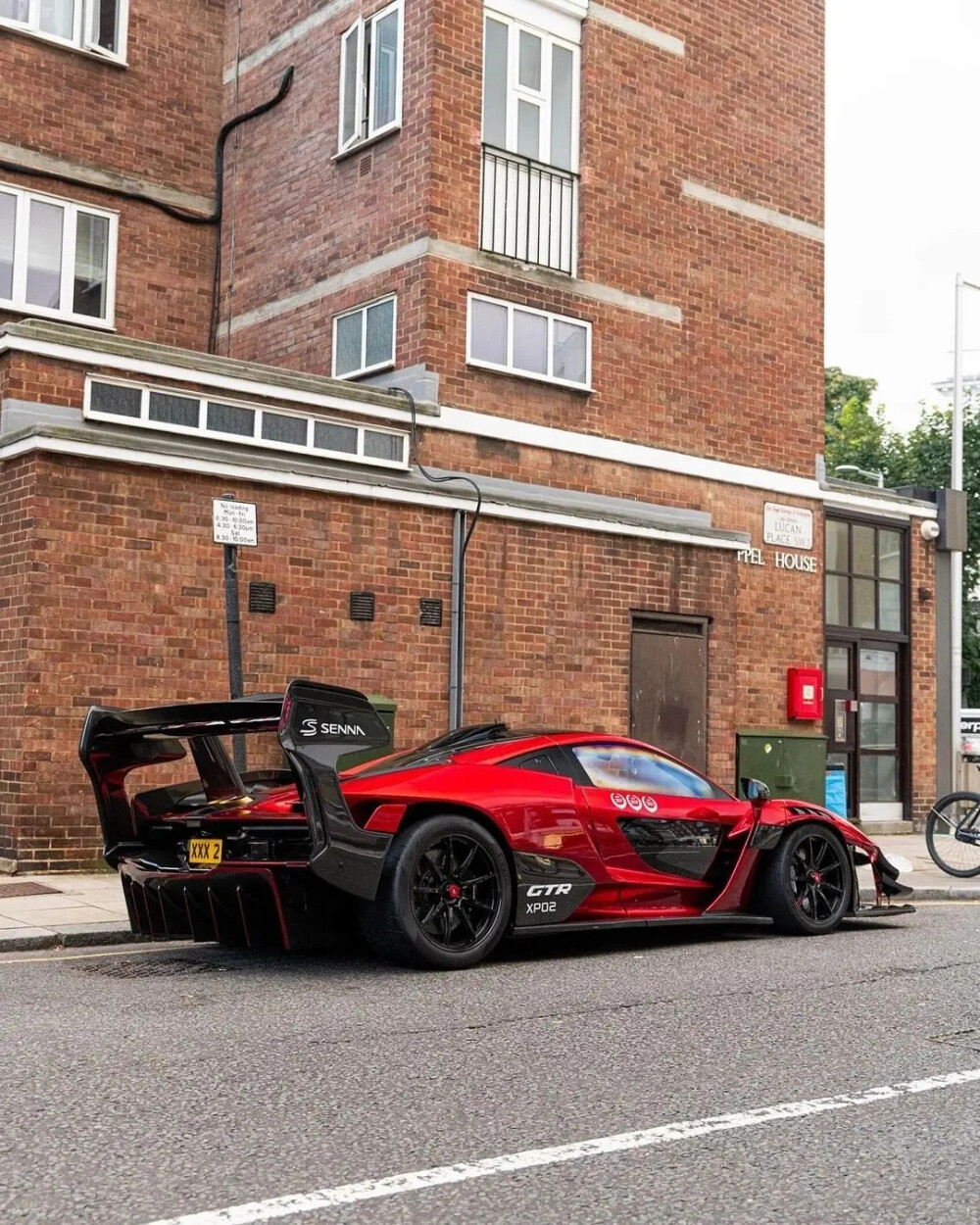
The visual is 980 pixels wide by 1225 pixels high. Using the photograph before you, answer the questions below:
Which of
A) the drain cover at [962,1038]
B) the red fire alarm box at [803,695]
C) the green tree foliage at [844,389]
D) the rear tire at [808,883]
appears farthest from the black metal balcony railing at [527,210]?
the green tree foliage at [844,389]

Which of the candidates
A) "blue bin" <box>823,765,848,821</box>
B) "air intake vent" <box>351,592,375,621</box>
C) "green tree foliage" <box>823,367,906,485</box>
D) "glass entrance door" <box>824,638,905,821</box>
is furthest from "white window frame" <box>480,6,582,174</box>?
"green tree foliage" <box>823,367,906,485</box>

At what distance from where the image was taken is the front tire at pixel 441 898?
25.0ft

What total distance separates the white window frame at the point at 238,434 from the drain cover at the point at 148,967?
5960 millimetres

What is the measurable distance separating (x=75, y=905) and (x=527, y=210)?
948 centimetres

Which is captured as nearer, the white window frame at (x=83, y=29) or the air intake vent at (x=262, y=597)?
the air intake vent at (x=262, y=597)

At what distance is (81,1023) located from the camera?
6.44m

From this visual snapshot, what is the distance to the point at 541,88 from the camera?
16.7 m

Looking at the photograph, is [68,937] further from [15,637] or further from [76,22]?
[76,22]

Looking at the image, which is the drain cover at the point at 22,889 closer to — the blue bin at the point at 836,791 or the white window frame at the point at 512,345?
the white window frame at the point at 512,345

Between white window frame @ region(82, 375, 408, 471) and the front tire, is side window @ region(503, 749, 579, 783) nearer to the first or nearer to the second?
the front tire

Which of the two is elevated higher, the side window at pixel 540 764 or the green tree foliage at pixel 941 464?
the green tree foliage at pixel 941 464

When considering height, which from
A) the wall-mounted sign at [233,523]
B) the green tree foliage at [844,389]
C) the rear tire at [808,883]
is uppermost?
the green tree foliage at [844,389]

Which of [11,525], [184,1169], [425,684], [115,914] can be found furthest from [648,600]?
[184,1169]

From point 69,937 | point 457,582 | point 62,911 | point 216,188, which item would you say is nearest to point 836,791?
point 457,582
